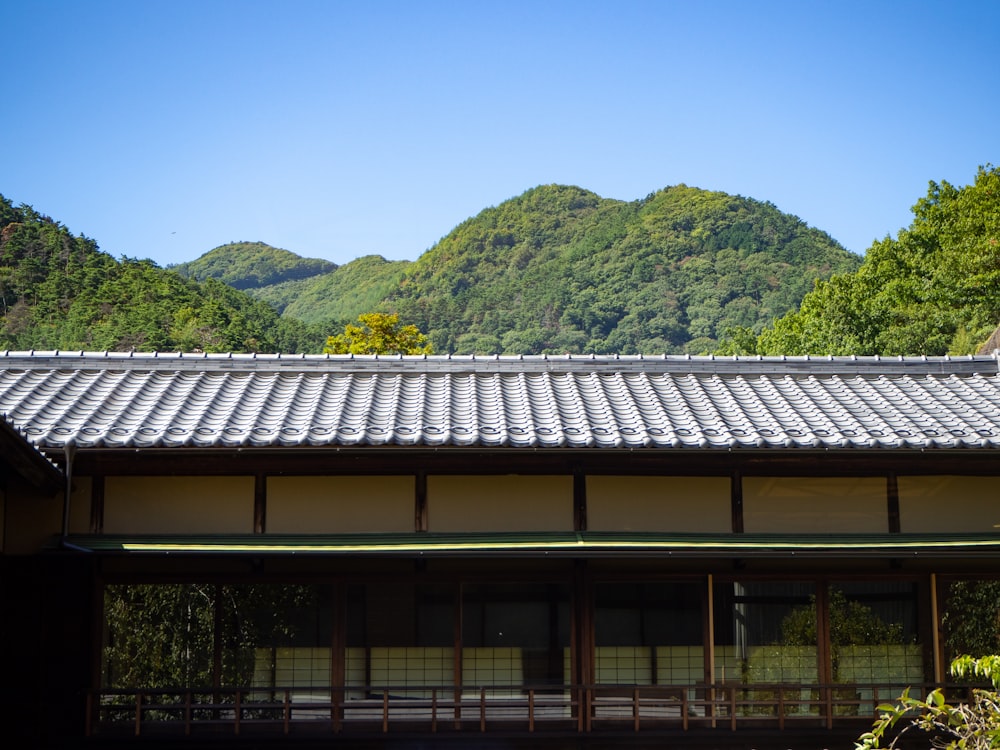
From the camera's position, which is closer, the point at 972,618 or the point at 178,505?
the point at 178,505

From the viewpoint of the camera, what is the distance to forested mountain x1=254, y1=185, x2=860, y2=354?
231ft

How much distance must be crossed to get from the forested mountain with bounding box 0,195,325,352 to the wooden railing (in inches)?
1258

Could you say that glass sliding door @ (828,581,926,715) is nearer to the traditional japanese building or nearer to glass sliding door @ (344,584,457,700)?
the traditional japanese building

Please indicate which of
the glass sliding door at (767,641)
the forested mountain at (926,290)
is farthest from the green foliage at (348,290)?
the glass sliding door at (767,641)

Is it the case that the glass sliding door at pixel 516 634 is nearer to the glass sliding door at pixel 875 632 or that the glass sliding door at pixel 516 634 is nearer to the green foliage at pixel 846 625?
the green foliage at pixel 846 625

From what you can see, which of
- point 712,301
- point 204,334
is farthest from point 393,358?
point 712,301

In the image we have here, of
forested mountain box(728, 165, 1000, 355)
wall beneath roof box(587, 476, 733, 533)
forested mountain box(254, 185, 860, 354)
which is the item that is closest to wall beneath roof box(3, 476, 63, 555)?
wall beneath roof box(587, 476, 733, 533)

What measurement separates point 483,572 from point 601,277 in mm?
66652

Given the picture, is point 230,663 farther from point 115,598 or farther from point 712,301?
point 712,301

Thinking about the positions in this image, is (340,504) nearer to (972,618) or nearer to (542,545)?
(542,545)

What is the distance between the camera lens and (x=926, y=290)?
42.6 m

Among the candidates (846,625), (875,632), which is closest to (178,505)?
(846,625)

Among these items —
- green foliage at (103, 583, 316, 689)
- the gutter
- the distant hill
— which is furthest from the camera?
the distant hill

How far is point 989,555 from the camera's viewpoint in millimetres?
10773
